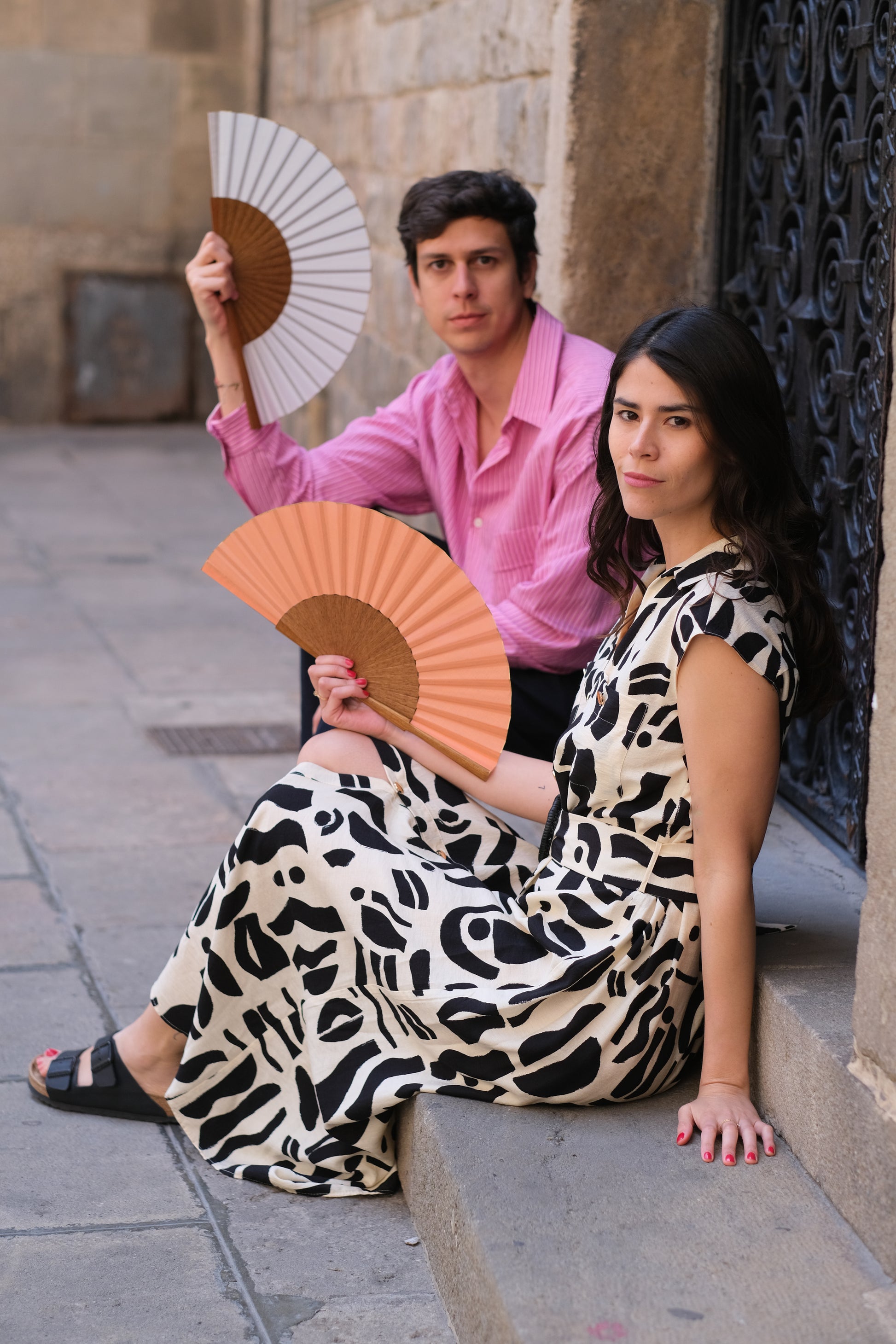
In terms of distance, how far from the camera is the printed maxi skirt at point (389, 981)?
2.21 m

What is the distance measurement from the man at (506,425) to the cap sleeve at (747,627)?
0.77 meters

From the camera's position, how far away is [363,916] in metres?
2.31

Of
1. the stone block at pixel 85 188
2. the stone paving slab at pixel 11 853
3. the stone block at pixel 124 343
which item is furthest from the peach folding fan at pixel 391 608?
the stone block at pixel 85 188

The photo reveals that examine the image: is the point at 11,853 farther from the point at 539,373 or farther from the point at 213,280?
the point at 539,373

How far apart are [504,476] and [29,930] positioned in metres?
1.34

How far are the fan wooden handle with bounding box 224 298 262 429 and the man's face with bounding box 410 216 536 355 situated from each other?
1.20 feet

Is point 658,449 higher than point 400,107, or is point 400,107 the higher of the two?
point 400,107

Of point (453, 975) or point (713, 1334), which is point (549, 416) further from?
point (713, 1334)

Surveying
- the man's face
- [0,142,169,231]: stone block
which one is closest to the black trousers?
the man's face

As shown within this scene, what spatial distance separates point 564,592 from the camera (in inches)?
116

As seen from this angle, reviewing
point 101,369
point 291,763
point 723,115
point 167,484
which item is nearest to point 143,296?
point 101,369

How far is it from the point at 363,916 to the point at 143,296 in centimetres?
842

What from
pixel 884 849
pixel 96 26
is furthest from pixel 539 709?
A: pixel 96 26

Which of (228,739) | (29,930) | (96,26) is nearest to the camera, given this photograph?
(29,930)
